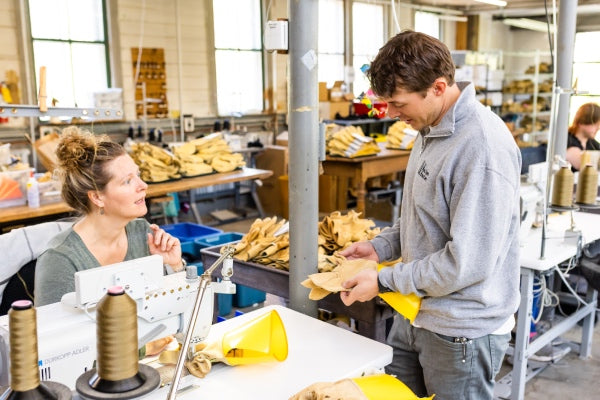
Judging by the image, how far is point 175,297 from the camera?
1.46 metres

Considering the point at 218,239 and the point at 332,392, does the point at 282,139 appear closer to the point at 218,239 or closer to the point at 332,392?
the point at 218,239

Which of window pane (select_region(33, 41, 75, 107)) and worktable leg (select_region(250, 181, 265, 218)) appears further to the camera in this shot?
worktable leg (select_region(250, 181, 265, 218))

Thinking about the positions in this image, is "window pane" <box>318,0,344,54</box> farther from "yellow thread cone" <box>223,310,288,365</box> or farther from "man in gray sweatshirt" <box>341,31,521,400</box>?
"yellow thread cone" <box>223,310,288,365</box>

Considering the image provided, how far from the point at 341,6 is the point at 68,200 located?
7746 millimetres

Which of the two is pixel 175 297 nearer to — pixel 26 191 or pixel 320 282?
pixel 320 282

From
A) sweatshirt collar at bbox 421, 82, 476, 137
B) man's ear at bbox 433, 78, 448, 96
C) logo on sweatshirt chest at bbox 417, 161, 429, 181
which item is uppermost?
man's ear at bbox 433, 78, 448, 96

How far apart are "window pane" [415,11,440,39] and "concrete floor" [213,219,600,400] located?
812 cm

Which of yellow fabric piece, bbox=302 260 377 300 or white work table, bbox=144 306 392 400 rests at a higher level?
yellow fabric piece, bbox=302 260 377 300

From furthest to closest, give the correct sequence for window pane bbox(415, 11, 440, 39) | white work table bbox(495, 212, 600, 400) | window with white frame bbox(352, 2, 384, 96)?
window pane bbox(415, 11, 440, 39), window with white frame bbox(352, 2, 384, 96), white work table bbox(495, 212, 600, 400)

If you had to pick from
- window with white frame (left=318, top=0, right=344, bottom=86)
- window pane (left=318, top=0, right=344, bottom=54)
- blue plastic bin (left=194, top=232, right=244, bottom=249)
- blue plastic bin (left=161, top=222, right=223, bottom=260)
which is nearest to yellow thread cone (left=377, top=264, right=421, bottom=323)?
blue plastic bin (left=194, top=232, right=244, bottom=249)

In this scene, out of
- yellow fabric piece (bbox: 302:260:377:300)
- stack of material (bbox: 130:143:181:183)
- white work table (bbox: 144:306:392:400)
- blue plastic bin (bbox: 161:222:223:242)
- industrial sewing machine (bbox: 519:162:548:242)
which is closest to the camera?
white work table (bbox: 144:306:392:400)

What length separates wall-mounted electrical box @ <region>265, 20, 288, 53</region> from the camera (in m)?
1.92

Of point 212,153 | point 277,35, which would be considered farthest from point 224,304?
point 277,35

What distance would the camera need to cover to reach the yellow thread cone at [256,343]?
5.07 feet
